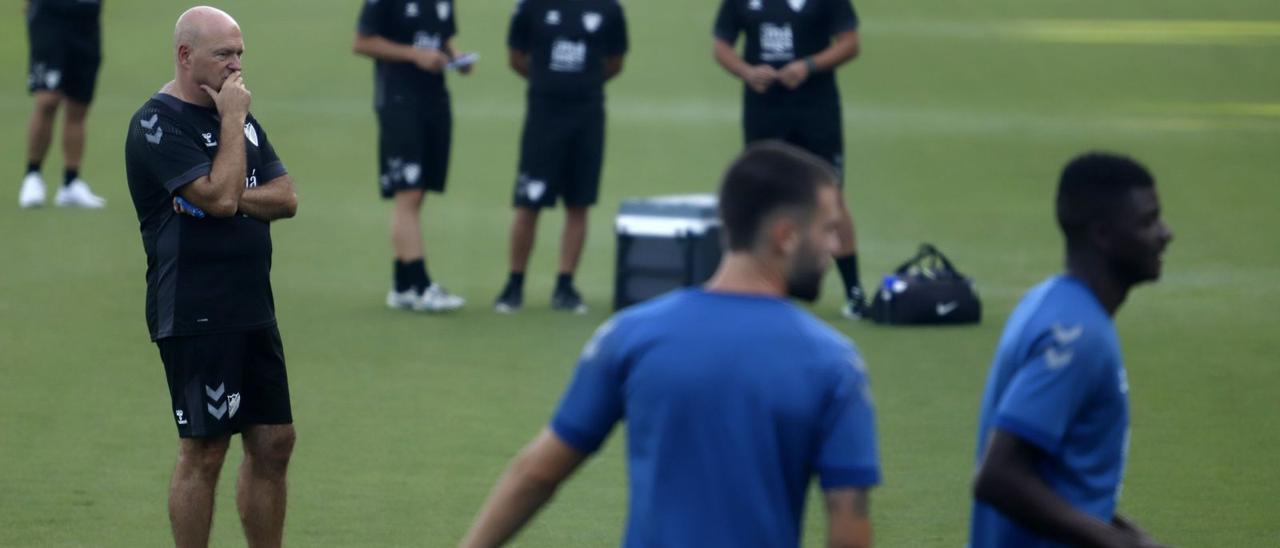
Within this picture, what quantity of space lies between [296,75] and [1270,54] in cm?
1234

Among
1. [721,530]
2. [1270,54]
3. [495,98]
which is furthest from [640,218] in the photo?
[1270,54]

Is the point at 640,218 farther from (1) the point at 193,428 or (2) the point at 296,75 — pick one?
(2) the point at 296,75

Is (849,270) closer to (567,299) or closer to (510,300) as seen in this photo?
(567,299)

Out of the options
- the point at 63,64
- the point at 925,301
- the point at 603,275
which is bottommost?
the point at 603,275

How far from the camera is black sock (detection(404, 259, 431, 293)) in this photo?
11.3 meters

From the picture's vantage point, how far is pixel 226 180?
18.4ft

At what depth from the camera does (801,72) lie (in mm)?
10906

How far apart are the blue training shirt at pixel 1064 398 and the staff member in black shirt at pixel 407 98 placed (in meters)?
7.42

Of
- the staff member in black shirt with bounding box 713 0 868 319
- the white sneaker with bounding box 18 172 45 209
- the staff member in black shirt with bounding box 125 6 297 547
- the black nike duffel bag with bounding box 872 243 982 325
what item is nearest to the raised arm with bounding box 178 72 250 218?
the staff member in black shirt with bounding box 125 6 297 547

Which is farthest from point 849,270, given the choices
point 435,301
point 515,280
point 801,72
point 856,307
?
point 435,301

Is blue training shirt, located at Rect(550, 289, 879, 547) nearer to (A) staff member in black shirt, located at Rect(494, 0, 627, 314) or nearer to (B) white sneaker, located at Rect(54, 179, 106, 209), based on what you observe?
(A) staff member in black shirt, located at Rect(494, 0, 627, 314)

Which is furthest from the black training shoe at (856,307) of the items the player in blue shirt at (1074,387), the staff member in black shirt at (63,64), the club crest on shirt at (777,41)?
the player in blue shirt at (1074,387)

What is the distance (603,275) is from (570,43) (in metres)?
2.23

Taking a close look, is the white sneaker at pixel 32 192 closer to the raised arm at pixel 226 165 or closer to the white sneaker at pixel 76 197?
the white sneaker at pixel 76 197
